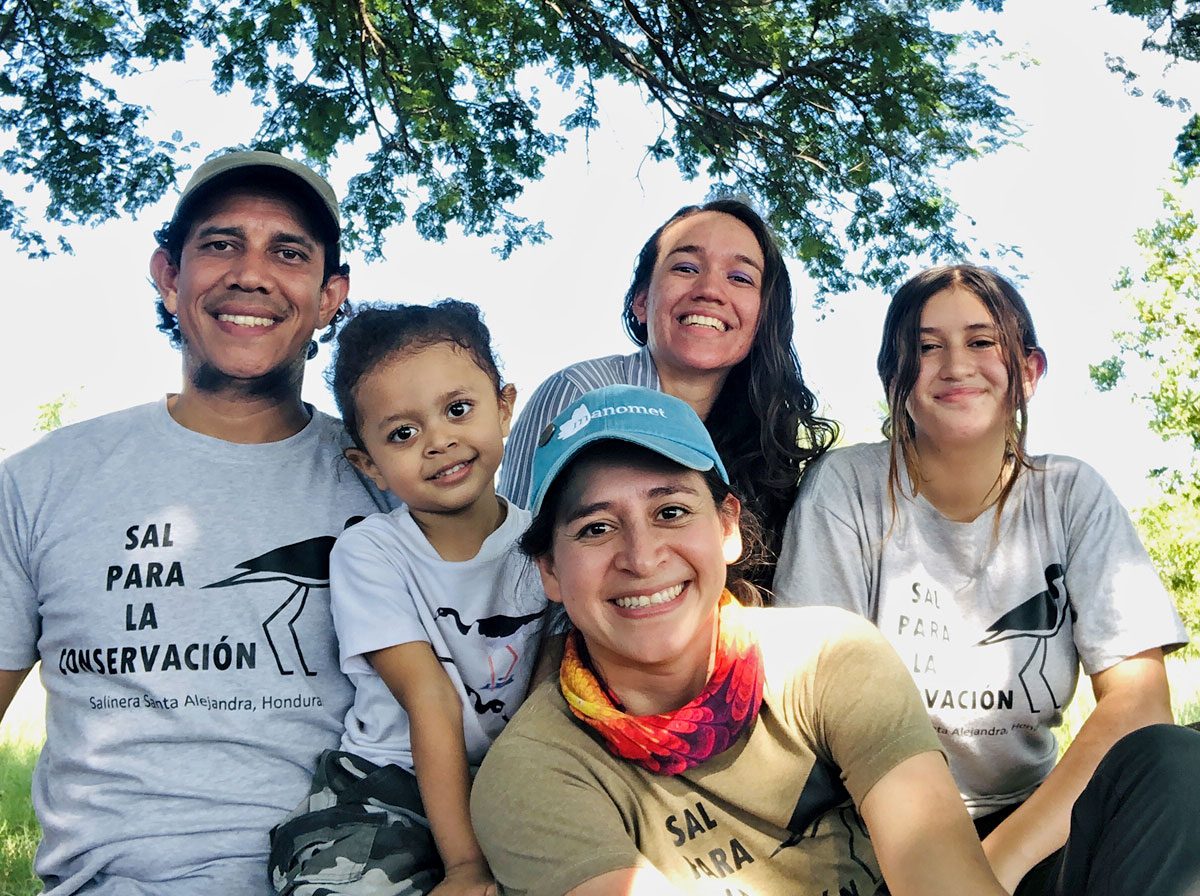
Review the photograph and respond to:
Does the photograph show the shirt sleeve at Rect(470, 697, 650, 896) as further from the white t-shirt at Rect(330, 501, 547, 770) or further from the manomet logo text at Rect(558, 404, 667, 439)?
the manomet logo text at Rect(558, 404, 667, 439)

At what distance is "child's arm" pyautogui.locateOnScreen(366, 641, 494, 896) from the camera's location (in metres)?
2.16

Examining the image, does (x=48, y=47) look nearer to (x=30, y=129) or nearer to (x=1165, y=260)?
(x=30, y=129)

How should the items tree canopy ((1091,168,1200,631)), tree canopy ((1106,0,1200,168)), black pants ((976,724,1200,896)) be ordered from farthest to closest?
tree canopy ((1091,168,1200,631)) → tree canopy ((1106,0,1200,168)) → black pants ((976,724,1200,896))

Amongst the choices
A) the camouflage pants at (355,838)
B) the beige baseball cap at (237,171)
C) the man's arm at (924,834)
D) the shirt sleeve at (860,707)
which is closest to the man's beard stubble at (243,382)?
the beige baseball cap at (237,171)

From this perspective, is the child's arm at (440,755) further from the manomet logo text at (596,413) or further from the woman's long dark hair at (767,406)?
the woman's long dark hair at (767,406)

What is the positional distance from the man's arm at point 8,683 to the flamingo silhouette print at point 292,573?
504 mm

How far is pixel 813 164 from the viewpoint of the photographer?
6957 millimetres

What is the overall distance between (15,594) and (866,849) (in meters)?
1.96

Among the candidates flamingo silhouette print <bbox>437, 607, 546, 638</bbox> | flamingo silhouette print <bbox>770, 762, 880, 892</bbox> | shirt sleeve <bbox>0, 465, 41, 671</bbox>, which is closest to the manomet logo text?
flamingo silhouette print <bbox>437, 607, 546, 638</bbox>

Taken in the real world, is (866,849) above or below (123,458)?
below

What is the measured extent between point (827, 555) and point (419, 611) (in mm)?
1030

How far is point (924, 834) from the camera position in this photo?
1825 mm

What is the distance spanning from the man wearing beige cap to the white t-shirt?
0.19 metres

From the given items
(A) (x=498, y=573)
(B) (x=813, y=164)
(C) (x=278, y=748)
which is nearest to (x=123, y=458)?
(C) (x=278, y=748)
